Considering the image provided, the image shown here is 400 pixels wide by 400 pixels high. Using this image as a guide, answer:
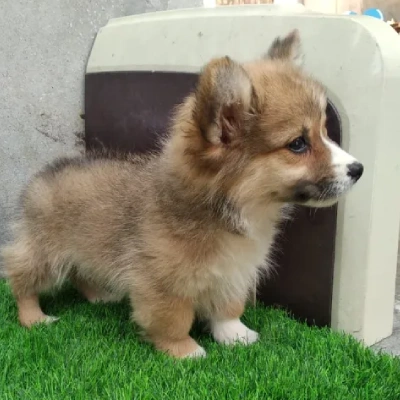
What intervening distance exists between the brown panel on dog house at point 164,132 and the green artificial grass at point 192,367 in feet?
0.49

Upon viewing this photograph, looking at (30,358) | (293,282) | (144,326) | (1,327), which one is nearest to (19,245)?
(1,327)

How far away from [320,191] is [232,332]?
93cm

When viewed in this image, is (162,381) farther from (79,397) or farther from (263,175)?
(263,175)

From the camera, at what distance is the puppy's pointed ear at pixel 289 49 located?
8.04ft

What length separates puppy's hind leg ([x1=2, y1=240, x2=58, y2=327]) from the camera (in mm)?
2984

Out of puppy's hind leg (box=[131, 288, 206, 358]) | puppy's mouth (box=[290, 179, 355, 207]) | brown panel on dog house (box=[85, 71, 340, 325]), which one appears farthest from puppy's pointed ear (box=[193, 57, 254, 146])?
puppy's hind leg (box=[131, 288, 206, 358])

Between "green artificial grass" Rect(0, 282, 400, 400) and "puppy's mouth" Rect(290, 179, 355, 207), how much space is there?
27.6 inches

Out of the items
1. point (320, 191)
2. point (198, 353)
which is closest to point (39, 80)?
point (198, 353)

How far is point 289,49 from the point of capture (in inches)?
96.4

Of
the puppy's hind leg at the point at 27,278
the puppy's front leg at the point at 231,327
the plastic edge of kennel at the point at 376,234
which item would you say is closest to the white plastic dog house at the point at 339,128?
the plastic edge of kennel at the point at 376,234

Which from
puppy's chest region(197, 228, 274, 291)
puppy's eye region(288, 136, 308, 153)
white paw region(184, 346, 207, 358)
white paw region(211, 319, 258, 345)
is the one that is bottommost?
white paw region(211, 319, 258, 345)

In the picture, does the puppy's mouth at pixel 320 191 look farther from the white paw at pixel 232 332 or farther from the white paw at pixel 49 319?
the white paw at pixel 49 319

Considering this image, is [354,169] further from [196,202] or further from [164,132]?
[164,132]

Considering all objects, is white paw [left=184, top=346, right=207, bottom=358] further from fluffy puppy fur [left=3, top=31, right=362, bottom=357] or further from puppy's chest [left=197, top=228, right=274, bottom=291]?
puppy's chest [left=197, top=228, right=274, bottom=291]
